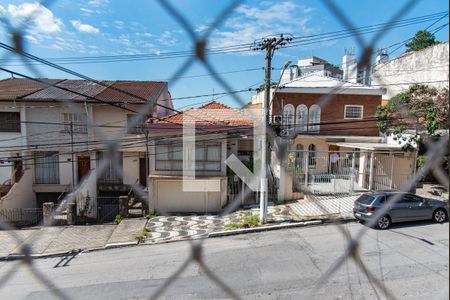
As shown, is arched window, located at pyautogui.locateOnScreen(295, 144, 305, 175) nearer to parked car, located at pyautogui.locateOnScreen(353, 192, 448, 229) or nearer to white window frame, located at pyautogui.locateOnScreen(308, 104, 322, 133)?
parked car, located at pyautogui.locateOnScreen(353, 192, 448, 229)

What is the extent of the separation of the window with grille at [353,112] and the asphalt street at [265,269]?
5.85m

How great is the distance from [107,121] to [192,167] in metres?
3.66

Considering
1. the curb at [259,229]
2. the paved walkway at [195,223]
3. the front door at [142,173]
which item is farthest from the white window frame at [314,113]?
the front door at [142,173]

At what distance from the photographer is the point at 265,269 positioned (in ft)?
20.2

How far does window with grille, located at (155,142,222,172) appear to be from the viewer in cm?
1098

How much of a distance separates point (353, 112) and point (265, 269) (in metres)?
9.45

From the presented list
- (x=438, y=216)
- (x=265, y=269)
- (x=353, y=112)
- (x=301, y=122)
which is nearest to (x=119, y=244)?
(x=265, y=269)

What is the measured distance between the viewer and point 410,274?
5.53 metres

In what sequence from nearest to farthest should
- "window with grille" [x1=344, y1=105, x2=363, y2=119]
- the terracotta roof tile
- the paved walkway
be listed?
the paved walkway < the terracotta roof tile < "window with grille" [x1=344, y1=105, x2=363, y2=119]

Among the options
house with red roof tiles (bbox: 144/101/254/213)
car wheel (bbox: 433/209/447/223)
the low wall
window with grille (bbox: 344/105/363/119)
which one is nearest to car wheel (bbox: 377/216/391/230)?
car wheel (bbox: 433/209/447/223)

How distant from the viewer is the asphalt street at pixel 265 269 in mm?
5160

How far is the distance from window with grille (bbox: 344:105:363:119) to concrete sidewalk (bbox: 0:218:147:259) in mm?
9275

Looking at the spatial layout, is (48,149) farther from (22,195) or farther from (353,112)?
(353,112)

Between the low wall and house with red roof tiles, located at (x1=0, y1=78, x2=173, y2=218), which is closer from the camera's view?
the low wall
